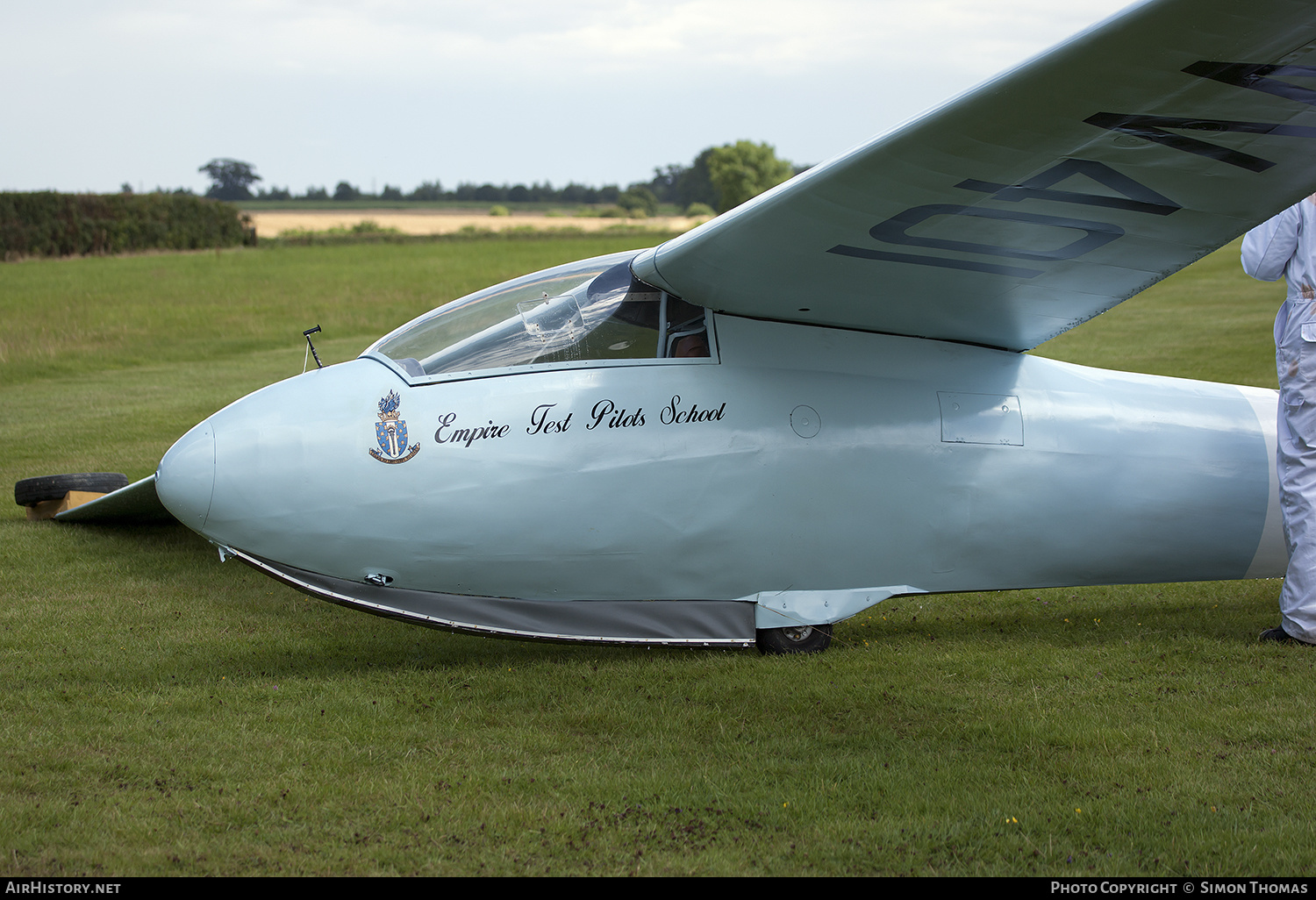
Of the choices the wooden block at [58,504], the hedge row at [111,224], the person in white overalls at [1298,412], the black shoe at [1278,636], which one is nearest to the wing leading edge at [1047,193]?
the person in white overalls at [1298,412]

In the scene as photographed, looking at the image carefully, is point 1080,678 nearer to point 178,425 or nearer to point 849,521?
point 849,521

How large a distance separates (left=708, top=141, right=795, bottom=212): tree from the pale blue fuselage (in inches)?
4793

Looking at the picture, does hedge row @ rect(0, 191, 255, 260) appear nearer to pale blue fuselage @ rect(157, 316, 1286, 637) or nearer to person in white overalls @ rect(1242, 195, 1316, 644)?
pale blue fuselage @ rect(157, 316, 1286, 637)

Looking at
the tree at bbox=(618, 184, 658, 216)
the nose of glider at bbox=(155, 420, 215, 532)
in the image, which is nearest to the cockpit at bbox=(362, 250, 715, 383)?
the nose of glider at bbox=(155, 420, 215, 532)

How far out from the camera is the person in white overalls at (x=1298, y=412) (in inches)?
214

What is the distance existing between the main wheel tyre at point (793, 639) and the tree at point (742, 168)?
12209 centimetres

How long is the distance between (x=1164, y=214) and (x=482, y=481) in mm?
3297

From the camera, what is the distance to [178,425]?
12.6 m

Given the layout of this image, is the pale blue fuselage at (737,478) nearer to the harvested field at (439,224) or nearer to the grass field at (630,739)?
the grass field at (630,739)

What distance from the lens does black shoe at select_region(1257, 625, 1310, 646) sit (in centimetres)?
552

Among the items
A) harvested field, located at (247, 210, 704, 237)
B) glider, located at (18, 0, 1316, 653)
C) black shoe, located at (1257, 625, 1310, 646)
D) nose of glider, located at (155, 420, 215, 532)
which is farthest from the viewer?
harvested field, located at (247, 210, 704, 237)

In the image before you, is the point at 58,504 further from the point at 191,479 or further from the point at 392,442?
the point at 392,442

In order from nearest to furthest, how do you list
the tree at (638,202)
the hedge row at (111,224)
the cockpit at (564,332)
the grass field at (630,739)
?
1. the grass field at (630,739)
2. the cockpit at (564,332)
3. the hedge row at (111,224)
4. the tree at (638,202)

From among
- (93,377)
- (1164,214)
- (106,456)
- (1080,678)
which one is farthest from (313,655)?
(93,377)
